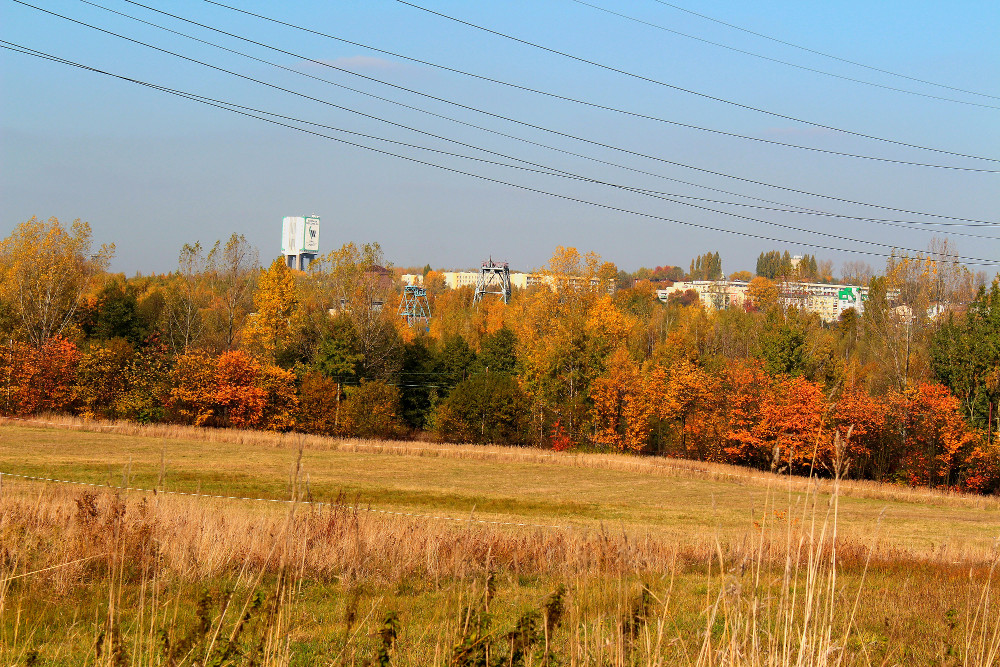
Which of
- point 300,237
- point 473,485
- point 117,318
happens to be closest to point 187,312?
point 117,318

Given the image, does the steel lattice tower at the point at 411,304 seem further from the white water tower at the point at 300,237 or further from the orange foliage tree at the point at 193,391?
the white water tower at the point at 300,237

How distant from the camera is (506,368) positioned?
253ft

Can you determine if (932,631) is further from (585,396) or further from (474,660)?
(585,396)

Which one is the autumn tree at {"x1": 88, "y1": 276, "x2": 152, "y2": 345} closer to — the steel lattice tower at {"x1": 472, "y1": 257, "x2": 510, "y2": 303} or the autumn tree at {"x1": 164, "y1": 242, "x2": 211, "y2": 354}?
the autumn tree at {"x1": 164, "y1": 242, "x2": 211, "y2": 354}

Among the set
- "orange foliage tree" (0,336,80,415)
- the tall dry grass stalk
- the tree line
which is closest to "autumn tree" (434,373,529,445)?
the tree line

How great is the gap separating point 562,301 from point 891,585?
6183 centimetres

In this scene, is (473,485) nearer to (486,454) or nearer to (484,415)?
(486,454)

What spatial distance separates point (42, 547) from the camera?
9.98 metres

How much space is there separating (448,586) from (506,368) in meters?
70.0

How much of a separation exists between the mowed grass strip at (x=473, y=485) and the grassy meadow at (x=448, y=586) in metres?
0.53

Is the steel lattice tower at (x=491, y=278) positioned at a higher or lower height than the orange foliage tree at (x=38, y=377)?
higher

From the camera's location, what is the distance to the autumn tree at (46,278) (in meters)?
66.8

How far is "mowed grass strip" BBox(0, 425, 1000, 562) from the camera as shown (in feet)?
96.0

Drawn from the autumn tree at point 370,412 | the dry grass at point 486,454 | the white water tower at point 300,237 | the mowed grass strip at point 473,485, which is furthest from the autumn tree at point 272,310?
the white water tower at point 300,237
